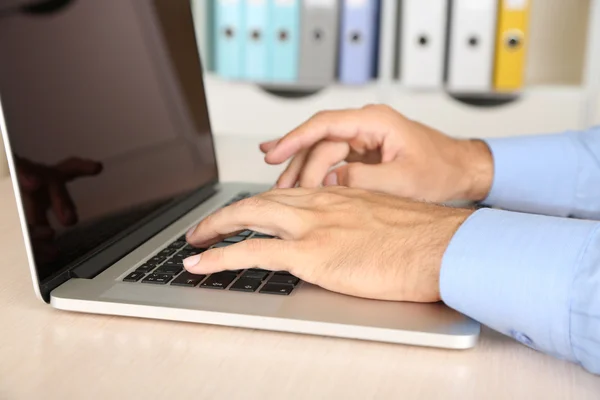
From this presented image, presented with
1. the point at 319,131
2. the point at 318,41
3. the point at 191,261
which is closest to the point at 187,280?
the point at 191,261

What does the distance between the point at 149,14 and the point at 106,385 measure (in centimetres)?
62

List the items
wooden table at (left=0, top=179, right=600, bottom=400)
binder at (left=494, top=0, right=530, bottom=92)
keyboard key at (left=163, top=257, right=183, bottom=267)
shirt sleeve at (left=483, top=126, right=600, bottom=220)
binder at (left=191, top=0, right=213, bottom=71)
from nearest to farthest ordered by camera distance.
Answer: wooden table at (left=0, top=179, right=600, bottom=400) → keyboard key at (left=163, top=257, right=183, bottom=267) → shirt sleeve at (left=483, top=126, right=600, bottom=220) → binder at (left=494, top=0, right=530, bottom=92) → binder at (left=191, top=0, right=213, bottom=71)

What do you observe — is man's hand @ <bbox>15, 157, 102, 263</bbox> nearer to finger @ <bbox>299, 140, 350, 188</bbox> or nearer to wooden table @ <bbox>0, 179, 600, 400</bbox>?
wooden table @ <bbox>0, 179, 600, 400</bbox>

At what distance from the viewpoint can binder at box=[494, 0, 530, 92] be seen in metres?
2.13

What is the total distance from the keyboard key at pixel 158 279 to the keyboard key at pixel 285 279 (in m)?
0.10

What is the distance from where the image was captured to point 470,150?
3.51 ft

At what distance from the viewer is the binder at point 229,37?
2260mm

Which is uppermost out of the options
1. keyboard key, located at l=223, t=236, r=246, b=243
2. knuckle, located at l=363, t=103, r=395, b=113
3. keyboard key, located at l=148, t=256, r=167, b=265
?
knuckle, located at l=363, t=103, r=395, b=113

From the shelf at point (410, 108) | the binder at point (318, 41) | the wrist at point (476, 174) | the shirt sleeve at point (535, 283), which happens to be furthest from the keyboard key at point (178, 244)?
the binder at point (318, 41)

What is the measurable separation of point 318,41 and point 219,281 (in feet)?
5.50

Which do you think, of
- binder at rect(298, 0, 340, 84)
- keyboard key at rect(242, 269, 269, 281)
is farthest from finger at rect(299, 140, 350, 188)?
binder at rect(298, 0, 340, 84)

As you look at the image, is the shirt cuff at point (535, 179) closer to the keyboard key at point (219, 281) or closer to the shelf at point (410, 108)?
the keyboard key at point (219, 281)

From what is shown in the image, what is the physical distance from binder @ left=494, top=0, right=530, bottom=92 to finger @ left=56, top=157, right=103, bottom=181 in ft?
5.44

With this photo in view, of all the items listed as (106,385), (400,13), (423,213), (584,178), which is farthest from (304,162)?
(400,13)
